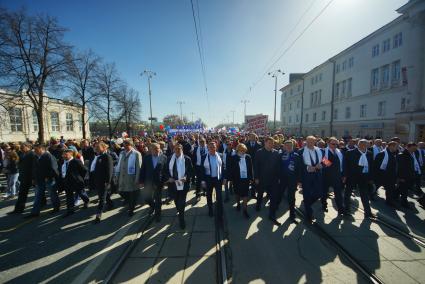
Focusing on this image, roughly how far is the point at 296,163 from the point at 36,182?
7492 mm

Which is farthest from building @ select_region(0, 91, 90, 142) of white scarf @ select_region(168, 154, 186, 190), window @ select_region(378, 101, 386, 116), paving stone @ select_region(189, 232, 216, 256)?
window @ select_region(378, 101, 386, 116)

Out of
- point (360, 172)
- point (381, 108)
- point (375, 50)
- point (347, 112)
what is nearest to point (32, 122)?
point (360, 172)

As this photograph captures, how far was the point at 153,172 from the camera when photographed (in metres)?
5.84

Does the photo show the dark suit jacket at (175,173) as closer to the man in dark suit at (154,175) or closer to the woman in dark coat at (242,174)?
the man in dark suit at (154,175)

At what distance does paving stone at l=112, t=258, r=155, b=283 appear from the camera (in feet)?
10.9

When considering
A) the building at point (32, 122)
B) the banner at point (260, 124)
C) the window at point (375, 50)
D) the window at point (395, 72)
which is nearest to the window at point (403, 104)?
the window at point (395, 72)

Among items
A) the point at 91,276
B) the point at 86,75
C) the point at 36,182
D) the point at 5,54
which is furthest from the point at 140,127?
the point at 91,276

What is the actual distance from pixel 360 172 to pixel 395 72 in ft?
88.9

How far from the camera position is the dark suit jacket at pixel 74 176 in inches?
243

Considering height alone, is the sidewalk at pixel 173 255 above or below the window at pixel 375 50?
below

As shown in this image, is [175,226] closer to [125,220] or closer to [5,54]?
[125,220]

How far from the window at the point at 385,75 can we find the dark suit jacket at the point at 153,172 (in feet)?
103

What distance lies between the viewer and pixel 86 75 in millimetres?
24938

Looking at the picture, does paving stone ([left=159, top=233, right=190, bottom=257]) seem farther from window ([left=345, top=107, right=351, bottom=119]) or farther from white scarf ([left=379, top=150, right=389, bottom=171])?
window ([left=345, top=107, right=351, bottom=119])
